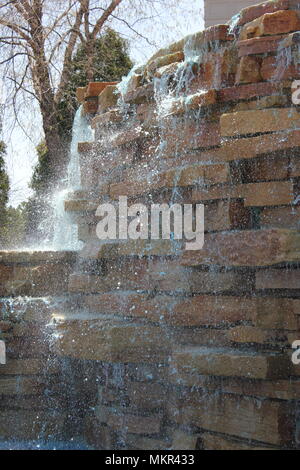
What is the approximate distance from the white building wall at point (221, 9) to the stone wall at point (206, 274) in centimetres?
255

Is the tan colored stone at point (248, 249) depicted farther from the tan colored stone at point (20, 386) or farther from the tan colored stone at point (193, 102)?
the tan colored stone at point (20, 386)

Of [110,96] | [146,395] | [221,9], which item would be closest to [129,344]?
[146,395]

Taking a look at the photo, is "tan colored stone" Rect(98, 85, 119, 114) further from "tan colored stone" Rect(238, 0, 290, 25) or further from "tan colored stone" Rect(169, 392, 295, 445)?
"tan colored stone" Rect(169, 392, 295, 445)

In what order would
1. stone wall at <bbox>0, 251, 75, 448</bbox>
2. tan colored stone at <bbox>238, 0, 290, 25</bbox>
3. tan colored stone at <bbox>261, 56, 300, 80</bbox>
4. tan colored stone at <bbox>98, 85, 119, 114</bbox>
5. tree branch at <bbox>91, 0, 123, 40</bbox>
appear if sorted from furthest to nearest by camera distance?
tree branch at <bbox>91, 0, 123, 40</bbox> → tan colored stone at <bbox>98, 85, 119, 114</bbox> → stone wall at <bbox>0, 251, 75, 448</bbox> → tan colored stone at <bbox>238, 0, 290, 25</bbox> → tan colored stone at <bbox>261, 56, 300, 80</bbox>

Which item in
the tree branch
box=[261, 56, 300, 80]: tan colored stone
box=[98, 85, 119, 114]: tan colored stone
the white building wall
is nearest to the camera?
box=[261, 56, 300, 80]: tan colored stone

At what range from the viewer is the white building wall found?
269 inches

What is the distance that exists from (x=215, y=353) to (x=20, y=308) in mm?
1542

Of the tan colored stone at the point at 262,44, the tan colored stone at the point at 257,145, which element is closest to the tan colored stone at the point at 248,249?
the tan colored stone at the point at 257,145

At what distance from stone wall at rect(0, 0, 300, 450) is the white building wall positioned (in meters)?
2.55

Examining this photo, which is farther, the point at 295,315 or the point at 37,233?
the point at 37,233

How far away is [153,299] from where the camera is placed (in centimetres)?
393

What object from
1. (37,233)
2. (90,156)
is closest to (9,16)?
(37,233)

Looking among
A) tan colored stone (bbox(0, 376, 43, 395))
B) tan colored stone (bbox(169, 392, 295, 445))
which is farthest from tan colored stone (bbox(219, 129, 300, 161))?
tan colored stone (bbox(0, 376, 43, 395))

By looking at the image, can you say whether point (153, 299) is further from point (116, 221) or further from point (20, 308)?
point (20, 308)
